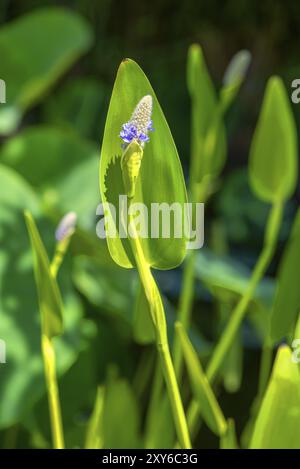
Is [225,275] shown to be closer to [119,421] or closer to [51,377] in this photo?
[119,421]

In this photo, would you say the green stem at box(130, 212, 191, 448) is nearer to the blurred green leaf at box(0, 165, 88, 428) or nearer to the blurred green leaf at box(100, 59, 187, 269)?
the blurred green leaf at box(100, 59, 187, 269)

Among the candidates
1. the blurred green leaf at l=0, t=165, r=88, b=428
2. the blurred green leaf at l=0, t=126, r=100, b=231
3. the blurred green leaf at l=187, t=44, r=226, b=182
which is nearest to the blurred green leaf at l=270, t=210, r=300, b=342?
the blurred green leaf at l=187, t=44, r=226, b=182

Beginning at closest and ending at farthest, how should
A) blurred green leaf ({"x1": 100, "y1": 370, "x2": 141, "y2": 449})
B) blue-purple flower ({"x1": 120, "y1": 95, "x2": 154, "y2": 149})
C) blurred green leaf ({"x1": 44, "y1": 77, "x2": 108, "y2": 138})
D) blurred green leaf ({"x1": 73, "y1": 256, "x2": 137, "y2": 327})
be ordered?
blue-purple flower ({"x1": 120, "y1": 95, "x2": 154, "y2": 149}), blurred green leaf ({"x1": 100, "y1": 370, "x2": 141, "y2": 449}), blurred green leaf ({"x1": 73, "y1": 256, "x2": 137, "y2": 327}), blurred green leaf ({"x1": 44, "y1": 77, "x2": 108, "y2": 138})

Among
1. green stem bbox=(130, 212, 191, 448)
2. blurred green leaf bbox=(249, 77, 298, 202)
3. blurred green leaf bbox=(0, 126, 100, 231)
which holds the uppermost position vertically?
blurred green leaf bbox=(0, 126, 100, 231)

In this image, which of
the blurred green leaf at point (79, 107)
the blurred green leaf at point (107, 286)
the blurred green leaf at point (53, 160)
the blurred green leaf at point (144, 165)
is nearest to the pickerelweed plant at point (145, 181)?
the blurred green leaf at point (144, 165)

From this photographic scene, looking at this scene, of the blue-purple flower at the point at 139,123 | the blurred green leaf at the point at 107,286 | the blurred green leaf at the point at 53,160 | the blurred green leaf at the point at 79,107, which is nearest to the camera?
the blue-purple flower at the point at 139,123

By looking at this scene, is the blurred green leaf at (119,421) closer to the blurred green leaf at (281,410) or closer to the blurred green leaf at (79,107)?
the blurred green leaf at (281,410)

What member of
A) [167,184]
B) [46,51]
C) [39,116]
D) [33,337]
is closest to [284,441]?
[167,184]

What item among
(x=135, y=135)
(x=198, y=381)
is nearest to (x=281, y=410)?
(x=198, y=381)
